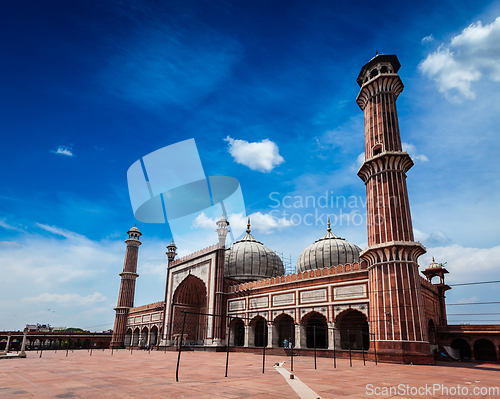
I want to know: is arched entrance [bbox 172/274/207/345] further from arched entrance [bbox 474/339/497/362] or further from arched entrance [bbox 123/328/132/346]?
arched entrance [bbox 474/339/497/362]

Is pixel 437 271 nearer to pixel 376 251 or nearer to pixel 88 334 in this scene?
pixel 376 251

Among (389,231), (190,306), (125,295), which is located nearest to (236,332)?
(190,306)

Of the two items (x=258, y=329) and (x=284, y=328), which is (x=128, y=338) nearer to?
(x=258, y=329)

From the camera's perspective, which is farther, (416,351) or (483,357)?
(483,357)

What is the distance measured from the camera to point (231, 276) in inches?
1476

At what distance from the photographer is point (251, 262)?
123 feet

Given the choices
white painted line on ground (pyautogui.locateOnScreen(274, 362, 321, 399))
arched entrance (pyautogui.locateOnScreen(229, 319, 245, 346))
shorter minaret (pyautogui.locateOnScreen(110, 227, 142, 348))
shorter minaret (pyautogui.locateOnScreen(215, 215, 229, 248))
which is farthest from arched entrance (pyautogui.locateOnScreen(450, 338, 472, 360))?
shorter minaret (pyautogui.locateOnScreen(110, 227, 142, 348))

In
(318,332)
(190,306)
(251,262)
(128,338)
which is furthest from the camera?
(128,338)

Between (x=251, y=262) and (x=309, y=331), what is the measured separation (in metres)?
11.4

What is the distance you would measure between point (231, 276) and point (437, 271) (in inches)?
768

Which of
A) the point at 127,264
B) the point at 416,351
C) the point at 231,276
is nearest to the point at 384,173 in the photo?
the point at 416,351

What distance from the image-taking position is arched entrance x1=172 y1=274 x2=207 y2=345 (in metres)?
37.6
